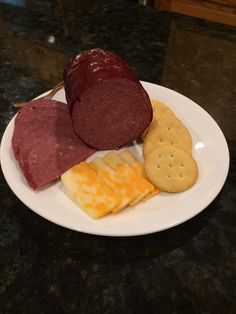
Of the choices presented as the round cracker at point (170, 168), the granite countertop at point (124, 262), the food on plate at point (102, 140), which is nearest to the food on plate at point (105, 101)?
the food on plate at point (102, 140)

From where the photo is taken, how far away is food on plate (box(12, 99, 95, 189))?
818 millimetres

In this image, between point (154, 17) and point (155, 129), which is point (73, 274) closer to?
point (155, 129)

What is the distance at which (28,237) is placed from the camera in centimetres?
79

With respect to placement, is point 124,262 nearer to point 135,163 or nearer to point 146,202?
point 146,202

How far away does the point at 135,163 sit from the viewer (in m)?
0.87

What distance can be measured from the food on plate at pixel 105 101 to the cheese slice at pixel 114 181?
89mm

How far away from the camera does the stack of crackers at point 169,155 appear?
2.66 feet

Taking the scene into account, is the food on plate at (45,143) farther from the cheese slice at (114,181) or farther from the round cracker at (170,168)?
the round cracker at (170,168)

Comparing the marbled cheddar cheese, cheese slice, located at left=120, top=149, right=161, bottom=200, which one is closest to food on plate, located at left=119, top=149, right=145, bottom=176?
cheese slice, located at left=120, top=149, right=161, bottom=200

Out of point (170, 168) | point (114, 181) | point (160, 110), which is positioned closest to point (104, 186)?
point (114, 181)

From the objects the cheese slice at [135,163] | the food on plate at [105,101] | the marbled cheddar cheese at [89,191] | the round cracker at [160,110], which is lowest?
the cheese slice at [135,163]

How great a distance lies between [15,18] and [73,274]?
1269 mm

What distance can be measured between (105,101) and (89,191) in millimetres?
238

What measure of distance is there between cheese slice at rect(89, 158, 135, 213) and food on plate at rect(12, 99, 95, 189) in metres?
0.06
